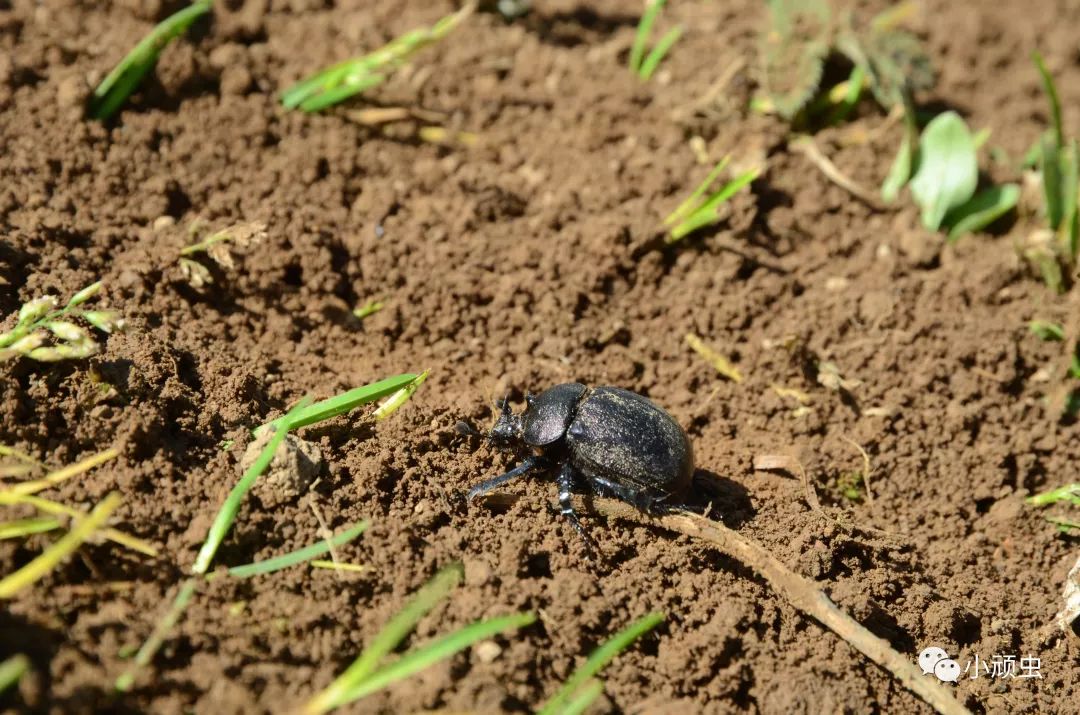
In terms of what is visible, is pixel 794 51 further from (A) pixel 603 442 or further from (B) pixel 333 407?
(B) pixel 333 407

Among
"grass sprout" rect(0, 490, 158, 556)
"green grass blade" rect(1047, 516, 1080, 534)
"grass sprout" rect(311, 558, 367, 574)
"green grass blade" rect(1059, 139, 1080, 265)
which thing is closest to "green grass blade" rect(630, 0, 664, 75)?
"green grass blade" rect(1059, 139, 1080, 265)

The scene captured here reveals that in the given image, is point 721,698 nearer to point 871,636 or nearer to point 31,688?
point 871,636

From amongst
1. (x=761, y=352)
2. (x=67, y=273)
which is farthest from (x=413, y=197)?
(x=761, y=352)

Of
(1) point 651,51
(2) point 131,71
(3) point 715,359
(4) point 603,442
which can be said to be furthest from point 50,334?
(1) point 651,51

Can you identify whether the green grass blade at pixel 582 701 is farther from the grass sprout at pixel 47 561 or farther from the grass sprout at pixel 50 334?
the grass sprout at pixel 50 334

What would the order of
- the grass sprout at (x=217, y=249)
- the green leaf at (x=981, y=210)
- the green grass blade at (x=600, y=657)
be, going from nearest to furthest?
the green grass blade at (x=600, y=657) → the grass sprout at (x=217, y=249) → the green leaf at (x=981, y=210)

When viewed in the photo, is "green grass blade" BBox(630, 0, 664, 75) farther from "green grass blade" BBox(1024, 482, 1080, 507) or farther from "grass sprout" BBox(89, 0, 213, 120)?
"green grass blade" BBox(1024, 482, 1080, 507)

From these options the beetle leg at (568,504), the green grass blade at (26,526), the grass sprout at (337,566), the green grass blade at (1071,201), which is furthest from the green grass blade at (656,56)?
the green grass blade at (26,526)
